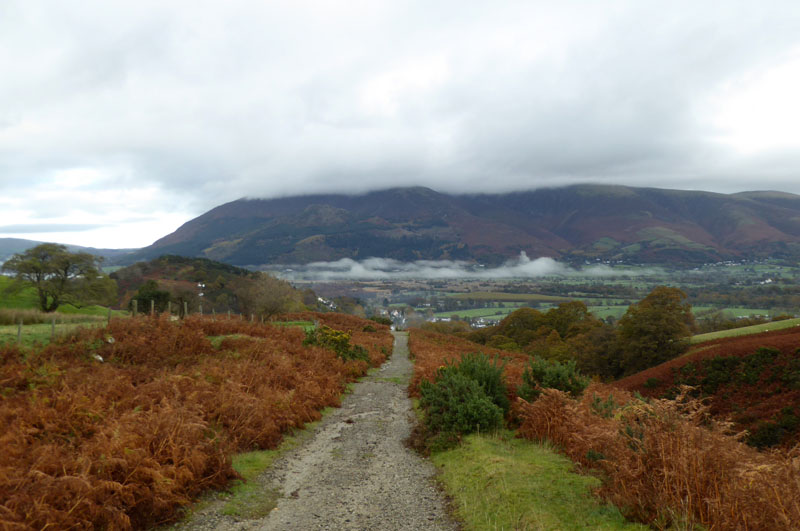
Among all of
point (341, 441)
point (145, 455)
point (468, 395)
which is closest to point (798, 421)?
point (468, 395)

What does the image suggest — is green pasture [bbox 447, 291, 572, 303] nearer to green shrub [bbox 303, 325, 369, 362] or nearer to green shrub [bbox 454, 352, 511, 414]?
green shrub [bbox 303, 325, 369, 362]

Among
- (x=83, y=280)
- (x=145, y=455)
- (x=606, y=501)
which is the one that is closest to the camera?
(x=606, y=501)

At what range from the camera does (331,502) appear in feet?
21.9

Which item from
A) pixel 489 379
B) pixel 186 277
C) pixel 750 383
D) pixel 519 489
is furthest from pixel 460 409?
pixel 186 277

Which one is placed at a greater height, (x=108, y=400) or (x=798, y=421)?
(x=108, y=400)

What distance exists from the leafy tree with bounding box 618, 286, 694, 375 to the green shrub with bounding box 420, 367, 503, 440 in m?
33.1

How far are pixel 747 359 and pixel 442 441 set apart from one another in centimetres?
2188

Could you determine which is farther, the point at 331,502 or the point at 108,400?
the point at 108,400

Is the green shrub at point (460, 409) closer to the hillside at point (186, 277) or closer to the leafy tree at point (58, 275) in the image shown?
the leafy tree at point (58, 275)

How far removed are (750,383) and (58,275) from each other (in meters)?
52.8

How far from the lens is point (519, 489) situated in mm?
6449

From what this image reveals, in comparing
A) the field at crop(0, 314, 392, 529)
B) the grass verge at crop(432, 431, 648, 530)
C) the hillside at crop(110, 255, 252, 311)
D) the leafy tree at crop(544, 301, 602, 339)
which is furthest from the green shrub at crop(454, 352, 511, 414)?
the hillside at crop(110, 255, 252, 311)

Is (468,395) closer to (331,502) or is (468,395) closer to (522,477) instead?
(522,477)

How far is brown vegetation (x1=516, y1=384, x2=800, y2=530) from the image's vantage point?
4.14 metres
